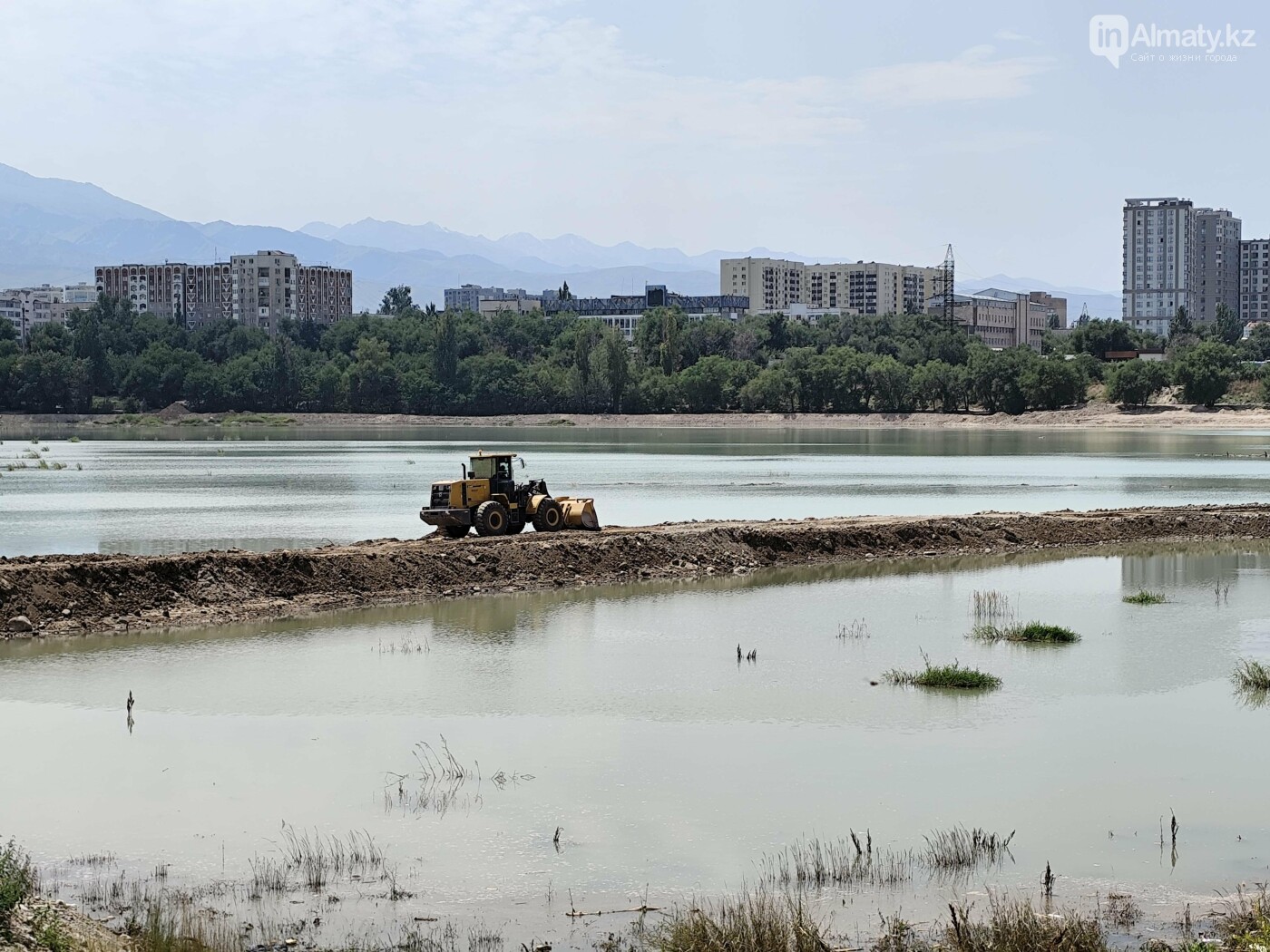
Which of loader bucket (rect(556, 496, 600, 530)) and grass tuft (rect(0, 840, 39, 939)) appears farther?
loader bucket (rect(556, 496, 600, 530))

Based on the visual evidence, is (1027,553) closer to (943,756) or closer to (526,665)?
(526,665)

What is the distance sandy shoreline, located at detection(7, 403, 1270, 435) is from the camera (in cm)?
13688

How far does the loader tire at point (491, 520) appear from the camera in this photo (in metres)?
31.7

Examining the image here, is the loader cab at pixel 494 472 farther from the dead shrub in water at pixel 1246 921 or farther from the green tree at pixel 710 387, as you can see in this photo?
the green tree at pixel 710 387

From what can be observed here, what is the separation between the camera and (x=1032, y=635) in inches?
899

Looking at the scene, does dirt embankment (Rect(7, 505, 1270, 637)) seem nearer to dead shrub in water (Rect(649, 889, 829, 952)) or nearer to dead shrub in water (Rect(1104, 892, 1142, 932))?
dead shrub in water (Rect(649, 889, 829, 952))

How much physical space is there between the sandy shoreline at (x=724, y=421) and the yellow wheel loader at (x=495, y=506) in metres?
109

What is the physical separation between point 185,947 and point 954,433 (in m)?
126

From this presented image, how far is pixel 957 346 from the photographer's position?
565ft

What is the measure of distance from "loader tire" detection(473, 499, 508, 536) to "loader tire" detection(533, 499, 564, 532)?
94cm

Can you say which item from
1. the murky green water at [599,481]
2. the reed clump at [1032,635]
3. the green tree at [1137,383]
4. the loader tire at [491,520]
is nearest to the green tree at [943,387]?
the green tree at [1137,383]

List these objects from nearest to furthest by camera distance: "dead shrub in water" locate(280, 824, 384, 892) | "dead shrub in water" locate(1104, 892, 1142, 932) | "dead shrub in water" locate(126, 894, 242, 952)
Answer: "dead shrub in water" locate(126, 894, 242, 952)
"dead shrub in water" locate(1104, 892, 1142, 932)
"dead shrub in water" locate(280, 824, 384, 892)

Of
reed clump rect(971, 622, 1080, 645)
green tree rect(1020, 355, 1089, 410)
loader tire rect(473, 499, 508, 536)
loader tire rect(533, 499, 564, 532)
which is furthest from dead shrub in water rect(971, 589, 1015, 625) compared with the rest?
green tree rect(1020, 355, 1089, 410)

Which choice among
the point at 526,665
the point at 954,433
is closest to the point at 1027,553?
the point at 526,665
